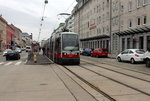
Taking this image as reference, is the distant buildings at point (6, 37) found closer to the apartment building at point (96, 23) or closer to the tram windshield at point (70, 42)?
the apartment building at point (96, 23)

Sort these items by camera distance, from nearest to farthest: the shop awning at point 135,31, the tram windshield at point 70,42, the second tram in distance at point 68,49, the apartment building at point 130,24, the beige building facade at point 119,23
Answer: the second tram in distance at point 68,49 < the tram windshield at point 70,42 < the shop awning at point 135,31 < the apartment building at point 130,24 < the beige building facade at point 119,23

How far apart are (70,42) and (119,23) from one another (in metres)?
26.0

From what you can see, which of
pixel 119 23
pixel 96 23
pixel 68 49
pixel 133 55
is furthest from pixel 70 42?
pixel 96 23

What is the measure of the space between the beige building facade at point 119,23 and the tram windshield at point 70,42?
15.6 m

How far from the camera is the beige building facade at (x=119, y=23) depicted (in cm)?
3609

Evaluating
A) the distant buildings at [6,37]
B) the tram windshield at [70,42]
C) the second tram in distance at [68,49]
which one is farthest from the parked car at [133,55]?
the distant buildings at [6,37]

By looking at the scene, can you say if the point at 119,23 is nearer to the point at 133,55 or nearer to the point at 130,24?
the point at 130,24

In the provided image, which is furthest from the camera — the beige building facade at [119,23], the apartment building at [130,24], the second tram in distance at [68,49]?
the beige building facade at [119,23]

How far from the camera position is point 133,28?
38.9 m

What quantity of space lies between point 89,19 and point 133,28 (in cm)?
3385

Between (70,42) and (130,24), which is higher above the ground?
(130,24)

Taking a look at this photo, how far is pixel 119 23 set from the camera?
45.1 metres

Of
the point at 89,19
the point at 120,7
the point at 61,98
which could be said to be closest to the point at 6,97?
the point at 61,98

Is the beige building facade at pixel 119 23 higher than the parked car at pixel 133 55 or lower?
higher
